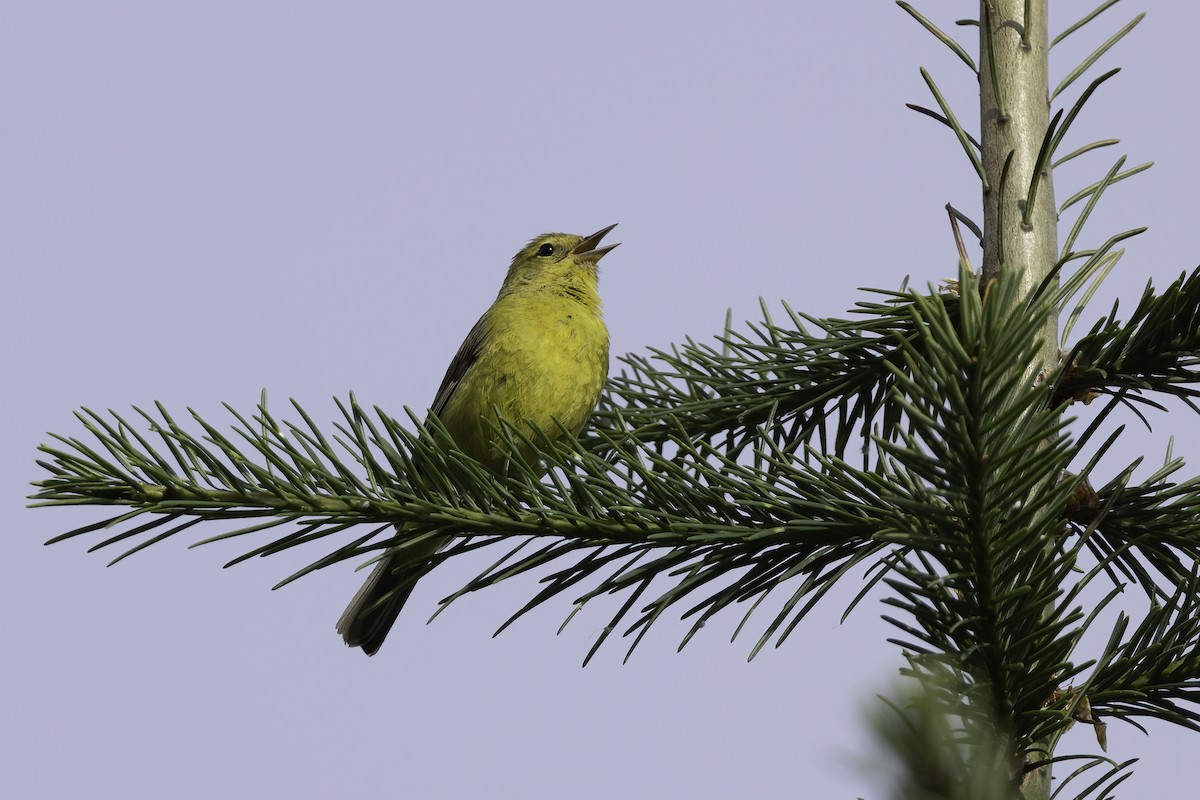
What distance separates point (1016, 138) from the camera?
3203 millimetres

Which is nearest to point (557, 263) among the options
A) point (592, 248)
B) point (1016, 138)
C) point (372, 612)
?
point (592, 248)

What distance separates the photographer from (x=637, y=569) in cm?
268

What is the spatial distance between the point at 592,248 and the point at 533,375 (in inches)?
71.7

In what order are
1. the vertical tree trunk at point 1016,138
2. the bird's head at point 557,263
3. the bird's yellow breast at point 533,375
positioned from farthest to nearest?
1. the bird's head at point 557,263
2. the bird's yellow breast at point 533,375
3. the vertical tree trunk at point 1016,138

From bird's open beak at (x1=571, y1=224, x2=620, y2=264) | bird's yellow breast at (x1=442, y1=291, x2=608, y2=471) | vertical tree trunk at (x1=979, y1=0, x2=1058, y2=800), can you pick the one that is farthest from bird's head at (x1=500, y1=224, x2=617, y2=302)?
vertical tree trunk at (x1=979, y1=0, x2=1058, y2=800)

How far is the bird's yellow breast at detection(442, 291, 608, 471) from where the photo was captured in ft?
18.8

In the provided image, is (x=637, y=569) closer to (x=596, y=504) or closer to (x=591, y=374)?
(x=596, y=504)

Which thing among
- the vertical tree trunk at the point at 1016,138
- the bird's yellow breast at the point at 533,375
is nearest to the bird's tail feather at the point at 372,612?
Answer: the bird's yellow breast at the point at 533,375

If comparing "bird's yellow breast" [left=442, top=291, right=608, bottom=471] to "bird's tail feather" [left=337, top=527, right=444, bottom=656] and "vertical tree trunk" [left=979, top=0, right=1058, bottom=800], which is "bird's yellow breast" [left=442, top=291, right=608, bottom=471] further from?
"vertical tree trunk" [left=979, top=0, right=1058, bottom=800]

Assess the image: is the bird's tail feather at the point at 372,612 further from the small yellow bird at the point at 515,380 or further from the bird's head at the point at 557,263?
the bird's head at the point at 557,263

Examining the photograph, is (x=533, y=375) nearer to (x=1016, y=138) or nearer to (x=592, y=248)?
(x=592, y=248)

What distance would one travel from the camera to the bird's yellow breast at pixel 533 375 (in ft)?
18.8

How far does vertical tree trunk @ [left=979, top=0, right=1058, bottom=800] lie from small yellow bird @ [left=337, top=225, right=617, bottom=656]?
8.49ft

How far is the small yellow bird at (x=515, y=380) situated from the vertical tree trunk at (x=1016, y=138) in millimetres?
2586
